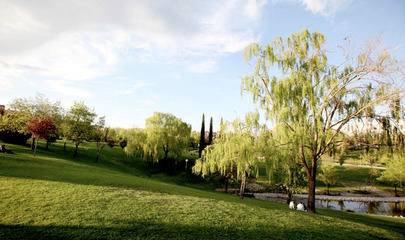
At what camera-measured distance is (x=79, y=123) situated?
102 feet

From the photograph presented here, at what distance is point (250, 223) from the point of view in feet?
25.9

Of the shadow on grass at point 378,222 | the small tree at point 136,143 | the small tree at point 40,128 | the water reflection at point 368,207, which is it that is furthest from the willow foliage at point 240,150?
the small tree at point 136,143

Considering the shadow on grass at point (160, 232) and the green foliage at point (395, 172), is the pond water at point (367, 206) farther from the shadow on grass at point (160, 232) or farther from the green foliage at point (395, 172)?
the shadow on grass at point (160, 232)

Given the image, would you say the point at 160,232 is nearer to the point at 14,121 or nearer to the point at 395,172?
the point at 14,121

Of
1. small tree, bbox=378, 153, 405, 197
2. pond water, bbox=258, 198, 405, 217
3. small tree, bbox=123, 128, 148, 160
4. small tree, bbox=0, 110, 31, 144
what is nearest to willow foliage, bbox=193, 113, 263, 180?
pond water, bbox=258, 198, 405, 217

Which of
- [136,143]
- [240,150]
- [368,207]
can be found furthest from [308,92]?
[136,143]

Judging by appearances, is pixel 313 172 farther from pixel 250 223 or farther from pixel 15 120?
pixel 15 120

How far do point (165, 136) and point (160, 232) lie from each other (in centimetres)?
3031

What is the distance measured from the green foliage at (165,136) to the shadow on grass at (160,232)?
28136mm

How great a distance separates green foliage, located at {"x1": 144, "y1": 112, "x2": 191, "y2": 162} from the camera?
3491 centimetres

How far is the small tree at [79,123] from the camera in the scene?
30.4 meters

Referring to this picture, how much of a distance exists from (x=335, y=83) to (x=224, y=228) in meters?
8.99

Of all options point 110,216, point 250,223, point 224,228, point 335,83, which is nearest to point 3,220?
point 110,216

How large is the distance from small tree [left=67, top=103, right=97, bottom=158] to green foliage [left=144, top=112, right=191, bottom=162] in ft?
29.3
